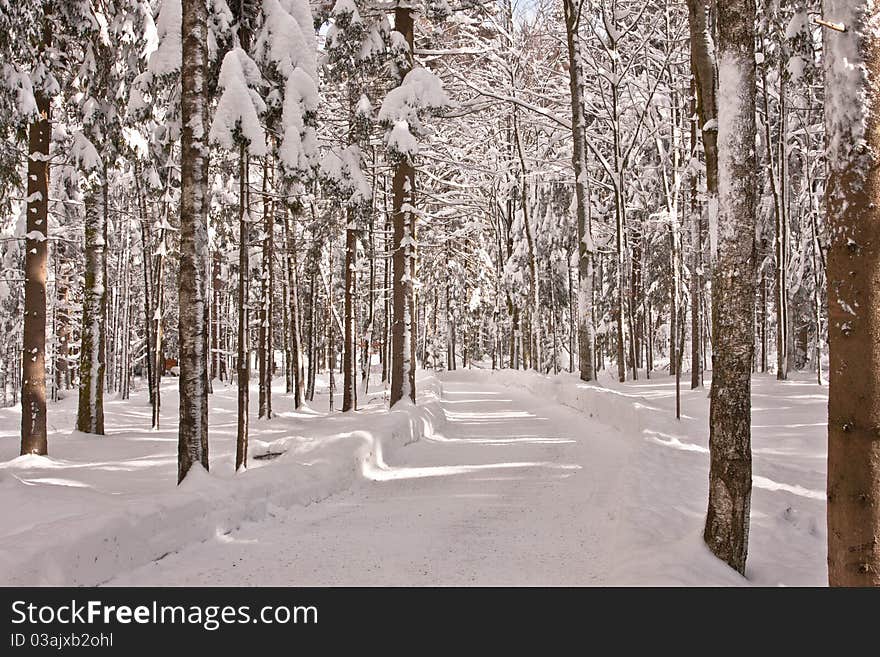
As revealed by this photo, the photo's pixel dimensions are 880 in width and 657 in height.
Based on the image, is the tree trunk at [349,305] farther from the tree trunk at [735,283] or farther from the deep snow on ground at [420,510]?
the tree trunk at [735,283]

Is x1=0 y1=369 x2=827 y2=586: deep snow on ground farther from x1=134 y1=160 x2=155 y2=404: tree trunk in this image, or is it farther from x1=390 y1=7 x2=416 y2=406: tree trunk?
x1=134 y1=160 x2=155 y2=404: tree trunk

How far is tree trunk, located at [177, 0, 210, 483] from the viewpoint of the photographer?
8.06m

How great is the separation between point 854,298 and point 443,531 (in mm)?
4375

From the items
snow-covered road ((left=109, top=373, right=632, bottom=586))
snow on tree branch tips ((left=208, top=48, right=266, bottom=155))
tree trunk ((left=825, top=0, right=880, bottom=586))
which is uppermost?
snow on tree branch tips ((left=208, top=48, right=266, bottom=155))

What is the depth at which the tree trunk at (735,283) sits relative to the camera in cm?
530

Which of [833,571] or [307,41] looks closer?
[833,571]

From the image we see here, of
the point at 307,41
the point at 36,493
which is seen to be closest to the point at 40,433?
the point at 36,493

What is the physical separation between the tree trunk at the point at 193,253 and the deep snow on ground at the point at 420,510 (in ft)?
2.62

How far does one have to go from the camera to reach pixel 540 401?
896 inches

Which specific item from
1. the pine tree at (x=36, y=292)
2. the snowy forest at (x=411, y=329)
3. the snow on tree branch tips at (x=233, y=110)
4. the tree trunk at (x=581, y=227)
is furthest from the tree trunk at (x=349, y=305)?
the snow on tree branch tips at (x=233, y=110)

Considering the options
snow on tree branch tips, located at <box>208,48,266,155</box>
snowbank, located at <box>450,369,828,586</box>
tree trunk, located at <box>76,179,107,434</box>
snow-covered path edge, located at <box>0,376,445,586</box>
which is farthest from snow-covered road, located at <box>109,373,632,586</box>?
tree trunk, located at <box>76,179,107,434</box>

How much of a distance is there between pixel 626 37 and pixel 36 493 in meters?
23.0

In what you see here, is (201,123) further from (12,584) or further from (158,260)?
(158,260)

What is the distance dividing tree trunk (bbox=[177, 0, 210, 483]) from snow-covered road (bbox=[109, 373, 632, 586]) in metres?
1.54
